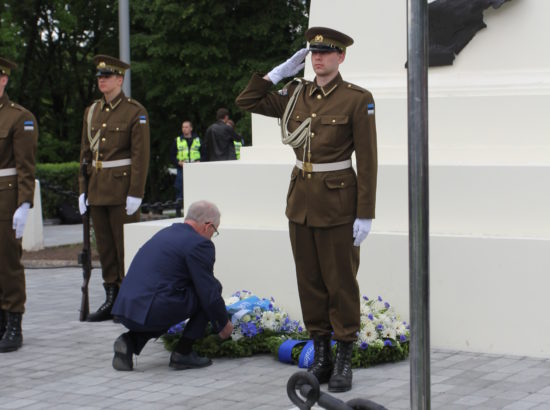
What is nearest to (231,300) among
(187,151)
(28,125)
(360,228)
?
(360,228)

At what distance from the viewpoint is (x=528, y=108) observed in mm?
7691

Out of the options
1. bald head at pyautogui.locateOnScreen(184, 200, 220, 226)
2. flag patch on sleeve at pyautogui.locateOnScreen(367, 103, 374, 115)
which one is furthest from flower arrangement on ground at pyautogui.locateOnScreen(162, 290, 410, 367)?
flag patch on sleeve at pyautogui.locateOnScreen(367, 103, 374, 115)

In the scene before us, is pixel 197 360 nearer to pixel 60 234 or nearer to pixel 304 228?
pixel 304 228

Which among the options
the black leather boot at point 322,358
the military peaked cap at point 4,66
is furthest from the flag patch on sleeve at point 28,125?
the black leather boot at point 322,358

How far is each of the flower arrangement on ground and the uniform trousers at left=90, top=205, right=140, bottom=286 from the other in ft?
4.74

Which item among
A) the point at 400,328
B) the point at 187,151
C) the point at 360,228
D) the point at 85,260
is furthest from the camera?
the point at 187,151

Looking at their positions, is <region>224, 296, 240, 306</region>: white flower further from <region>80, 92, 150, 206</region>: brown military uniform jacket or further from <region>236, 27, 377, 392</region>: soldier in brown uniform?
<region>80, 92, 150, 206</region>: brown military uniform jacket

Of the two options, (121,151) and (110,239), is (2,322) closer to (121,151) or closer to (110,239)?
(110,239)

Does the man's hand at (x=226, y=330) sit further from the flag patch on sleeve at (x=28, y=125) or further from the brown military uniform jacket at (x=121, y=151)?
the flag patch on sleeve at (x=28, y=125)

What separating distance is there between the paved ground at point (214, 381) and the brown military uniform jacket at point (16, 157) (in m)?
1.05

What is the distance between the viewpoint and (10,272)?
7.69 meters

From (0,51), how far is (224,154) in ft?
42.8

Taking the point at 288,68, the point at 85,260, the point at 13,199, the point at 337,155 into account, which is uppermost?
the point at 288,68

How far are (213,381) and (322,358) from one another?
2.16 feet
